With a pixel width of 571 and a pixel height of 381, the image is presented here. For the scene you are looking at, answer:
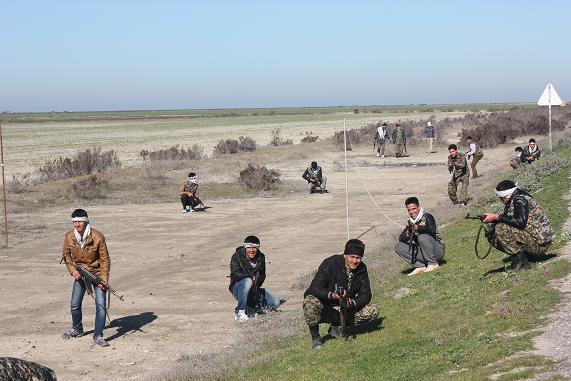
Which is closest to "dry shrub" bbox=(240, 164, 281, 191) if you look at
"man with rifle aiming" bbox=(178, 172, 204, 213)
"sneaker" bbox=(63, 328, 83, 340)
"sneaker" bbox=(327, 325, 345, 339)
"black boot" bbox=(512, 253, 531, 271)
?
"man with rifle aiming" bbox=(178, 172, 204, 213)

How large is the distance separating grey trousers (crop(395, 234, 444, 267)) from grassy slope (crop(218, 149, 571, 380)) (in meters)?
0.92

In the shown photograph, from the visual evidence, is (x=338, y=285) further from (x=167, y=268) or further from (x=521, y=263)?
(x=167, y=268)

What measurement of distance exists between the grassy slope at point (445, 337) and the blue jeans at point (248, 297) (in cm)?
194

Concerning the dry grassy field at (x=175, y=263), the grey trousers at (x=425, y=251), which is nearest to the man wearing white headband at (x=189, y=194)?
the dry grassy field at (x=175, y=263)

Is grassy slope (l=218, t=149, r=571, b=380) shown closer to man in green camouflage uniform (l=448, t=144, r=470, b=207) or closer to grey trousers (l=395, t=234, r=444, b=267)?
grey trousers (l=395, t=234, r=444, b=267)

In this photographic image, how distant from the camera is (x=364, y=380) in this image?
8.36m

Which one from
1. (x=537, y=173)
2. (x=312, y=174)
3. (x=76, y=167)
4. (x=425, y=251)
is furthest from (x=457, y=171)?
(x=76, y=167)

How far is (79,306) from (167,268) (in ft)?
19.4

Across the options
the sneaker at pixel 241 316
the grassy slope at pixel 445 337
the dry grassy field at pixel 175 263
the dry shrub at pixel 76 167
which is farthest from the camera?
the dry shrub at pixel 76 167

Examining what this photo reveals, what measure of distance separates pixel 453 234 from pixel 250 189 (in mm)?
16888

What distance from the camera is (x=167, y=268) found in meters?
18.4

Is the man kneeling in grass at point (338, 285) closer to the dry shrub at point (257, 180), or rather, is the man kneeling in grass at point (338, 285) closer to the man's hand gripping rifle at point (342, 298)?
the man's hand gripping rifle at point (342, 298)

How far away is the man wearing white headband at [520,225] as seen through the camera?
10.8m

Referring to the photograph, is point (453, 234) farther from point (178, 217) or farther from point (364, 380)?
point (178, 217)
